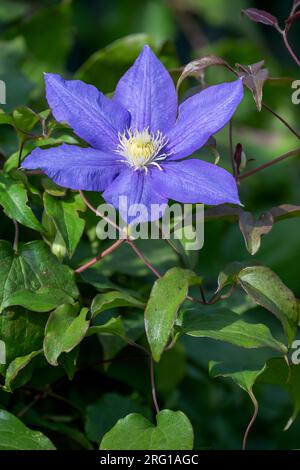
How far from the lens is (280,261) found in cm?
134

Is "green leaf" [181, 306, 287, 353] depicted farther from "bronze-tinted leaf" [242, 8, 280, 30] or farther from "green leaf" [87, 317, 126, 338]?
"bronze-tinted leaf" [242, 8, 280, 30]

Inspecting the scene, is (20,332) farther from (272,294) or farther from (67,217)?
(272,294)

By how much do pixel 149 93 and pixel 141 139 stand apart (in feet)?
0.16

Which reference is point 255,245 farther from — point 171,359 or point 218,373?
point 171,359

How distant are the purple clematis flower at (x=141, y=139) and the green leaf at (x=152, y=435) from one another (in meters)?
0.19

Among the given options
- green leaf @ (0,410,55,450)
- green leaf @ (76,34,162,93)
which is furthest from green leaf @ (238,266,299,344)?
green leaf @ (76,34,162,93)

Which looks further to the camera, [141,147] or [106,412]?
[106,412]

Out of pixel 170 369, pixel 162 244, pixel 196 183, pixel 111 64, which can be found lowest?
pixel 170 369

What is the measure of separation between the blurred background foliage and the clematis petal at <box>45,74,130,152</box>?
0.09 m

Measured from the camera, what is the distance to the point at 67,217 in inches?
31.7

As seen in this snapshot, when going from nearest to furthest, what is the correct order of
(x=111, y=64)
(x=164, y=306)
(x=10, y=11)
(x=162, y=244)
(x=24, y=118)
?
(x=164, y=306) → (x=24, y=118) → (x=162, y=244) → (x=111, y=64) → (x=10, y=11)

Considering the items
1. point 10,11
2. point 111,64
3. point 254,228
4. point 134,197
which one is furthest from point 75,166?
point 10,11

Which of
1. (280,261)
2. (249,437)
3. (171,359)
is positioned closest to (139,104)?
(171,359)

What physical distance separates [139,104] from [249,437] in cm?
74
